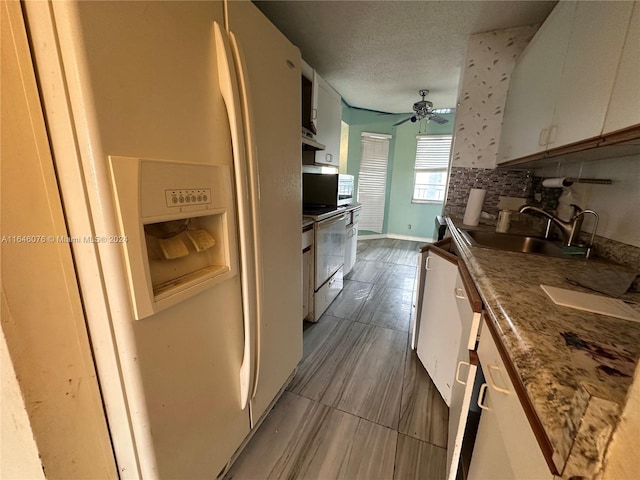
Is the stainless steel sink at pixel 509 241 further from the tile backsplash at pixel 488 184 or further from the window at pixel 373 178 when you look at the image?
the window at pixel 373 178

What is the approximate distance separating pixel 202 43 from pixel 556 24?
178 centimetres

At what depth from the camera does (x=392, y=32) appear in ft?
6.83

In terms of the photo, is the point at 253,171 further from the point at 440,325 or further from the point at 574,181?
the point at 574,181

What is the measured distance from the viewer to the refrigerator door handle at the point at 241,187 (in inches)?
29.1

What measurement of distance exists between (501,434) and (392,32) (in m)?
2.63

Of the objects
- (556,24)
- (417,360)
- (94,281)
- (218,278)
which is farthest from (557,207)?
(94,281)

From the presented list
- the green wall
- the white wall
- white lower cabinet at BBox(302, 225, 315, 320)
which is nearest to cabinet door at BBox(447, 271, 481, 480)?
the white wall

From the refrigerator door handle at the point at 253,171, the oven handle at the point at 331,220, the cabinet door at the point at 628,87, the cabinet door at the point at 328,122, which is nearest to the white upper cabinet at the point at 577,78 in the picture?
the cabinet door at the point at 628,87

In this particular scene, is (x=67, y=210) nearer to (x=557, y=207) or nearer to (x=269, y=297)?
(x=269, y=297)

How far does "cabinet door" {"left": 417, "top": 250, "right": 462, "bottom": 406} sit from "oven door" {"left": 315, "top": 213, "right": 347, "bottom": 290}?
2.76ft

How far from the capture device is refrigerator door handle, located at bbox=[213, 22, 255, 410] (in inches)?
29.1

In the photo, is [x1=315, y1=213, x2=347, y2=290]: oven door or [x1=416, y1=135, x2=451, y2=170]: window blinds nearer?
[x1=315, y1=213, x2=347, y2=290]: oven door

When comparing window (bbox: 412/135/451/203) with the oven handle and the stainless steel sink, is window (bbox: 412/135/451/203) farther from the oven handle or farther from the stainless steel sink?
the stainless steel sink

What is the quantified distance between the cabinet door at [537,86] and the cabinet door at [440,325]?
834 mm
